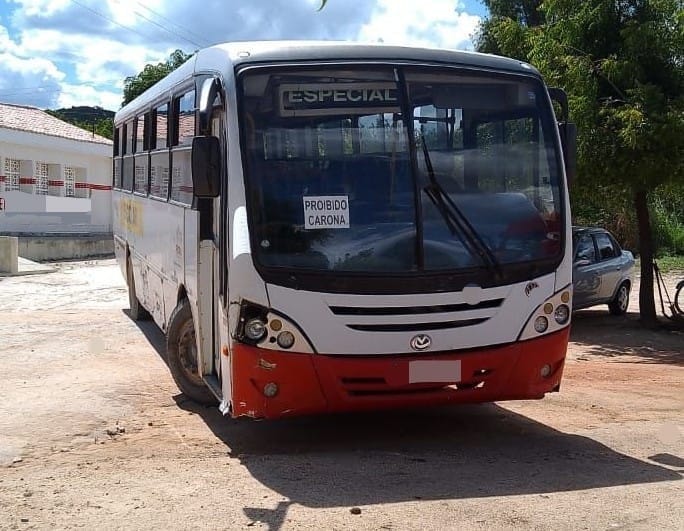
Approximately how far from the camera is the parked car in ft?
49.2

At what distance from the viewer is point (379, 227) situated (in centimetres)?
635

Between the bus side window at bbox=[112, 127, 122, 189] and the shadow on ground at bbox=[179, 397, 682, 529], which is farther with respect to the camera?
the bus side window at bbox=[112, 127, 122, 189]

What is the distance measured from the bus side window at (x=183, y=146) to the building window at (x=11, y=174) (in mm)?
22987

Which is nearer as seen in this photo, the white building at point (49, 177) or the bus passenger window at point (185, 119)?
the bus passenger window at point (185, 119)

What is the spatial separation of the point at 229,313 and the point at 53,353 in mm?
5400

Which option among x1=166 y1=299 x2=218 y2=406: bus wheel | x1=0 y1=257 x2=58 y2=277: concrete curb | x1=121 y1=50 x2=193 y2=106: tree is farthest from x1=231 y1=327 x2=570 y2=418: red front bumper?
x1=121 y1=50 x2=193 y2=106: tree

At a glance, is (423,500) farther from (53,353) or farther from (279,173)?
(53,353)

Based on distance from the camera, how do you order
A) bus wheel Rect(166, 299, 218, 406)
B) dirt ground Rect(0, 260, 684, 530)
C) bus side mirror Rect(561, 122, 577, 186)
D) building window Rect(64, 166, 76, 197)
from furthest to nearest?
building window Rect(64, 166, 76, 197)
bus wheel Rect(166, 299, 218, 406)
bus side mirror Rect(561, 122, 577, 186)
dirt ground Rect(0, 260, 684, 530)

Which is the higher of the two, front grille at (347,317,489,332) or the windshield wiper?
the windshield wiper

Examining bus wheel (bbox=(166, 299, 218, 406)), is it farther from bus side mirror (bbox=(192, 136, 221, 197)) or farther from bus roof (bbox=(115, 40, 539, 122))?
bus roof (bbox=(115, 40, 539, 122))

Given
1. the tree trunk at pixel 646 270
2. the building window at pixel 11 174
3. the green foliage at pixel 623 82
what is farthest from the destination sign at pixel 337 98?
the building window at pixel 11 174

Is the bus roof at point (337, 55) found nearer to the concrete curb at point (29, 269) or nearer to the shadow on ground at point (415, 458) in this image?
the shadow on ground at point (415, 458)

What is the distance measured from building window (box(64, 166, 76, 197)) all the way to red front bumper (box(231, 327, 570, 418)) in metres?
28.3

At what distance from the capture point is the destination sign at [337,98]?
643 cm
